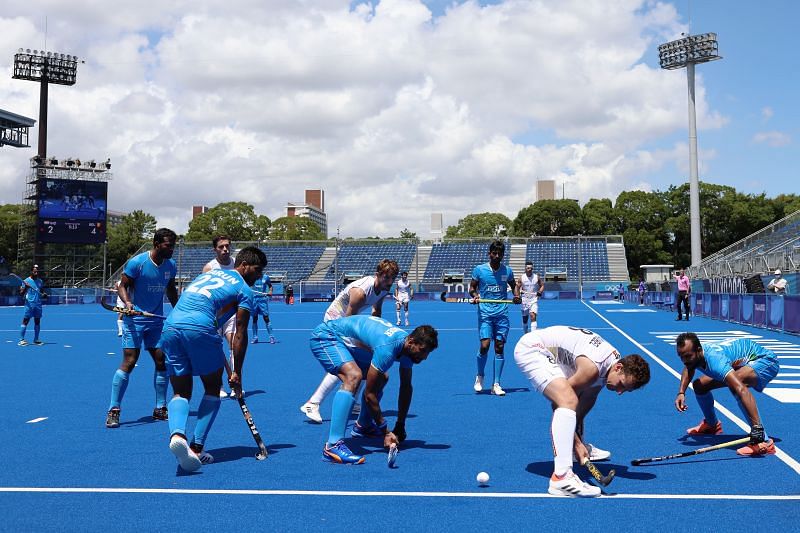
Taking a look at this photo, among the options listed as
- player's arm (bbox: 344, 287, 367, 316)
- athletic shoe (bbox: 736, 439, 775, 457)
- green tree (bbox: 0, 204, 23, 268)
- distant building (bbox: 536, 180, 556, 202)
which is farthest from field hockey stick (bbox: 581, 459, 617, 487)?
distant building (bbox: 536, 180, 556, 202)

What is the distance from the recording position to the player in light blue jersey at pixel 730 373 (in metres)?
6.25

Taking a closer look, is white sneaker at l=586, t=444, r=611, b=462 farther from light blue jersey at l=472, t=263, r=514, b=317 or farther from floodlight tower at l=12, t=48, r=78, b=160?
floodlight tower at l=12, t=48, r=78, b=160

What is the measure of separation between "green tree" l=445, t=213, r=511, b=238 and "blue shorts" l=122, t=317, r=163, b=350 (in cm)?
11044

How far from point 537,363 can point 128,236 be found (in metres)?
96.3

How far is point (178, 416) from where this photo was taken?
5.57 m

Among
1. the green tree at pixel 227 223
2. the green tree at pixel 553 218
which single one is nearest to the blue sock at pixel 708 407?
the green tree at pixel 553 218

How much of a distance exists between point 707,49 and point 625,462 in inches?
2488

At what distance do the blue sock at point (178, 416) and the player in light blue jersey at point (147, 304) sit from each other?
2194mm

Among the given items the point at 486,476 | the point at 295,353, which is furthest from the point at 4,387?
the point at 486,476

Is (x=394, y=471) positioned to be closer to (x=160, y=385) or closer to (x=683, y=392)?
(x=683, y=392)

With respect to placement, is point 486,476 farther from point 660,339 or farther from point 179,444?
point 660,339

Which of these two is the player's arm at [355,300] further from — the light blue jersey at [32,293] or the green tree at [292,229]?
the green tree at [292,229]

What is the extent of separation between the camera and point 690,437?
6883 mm

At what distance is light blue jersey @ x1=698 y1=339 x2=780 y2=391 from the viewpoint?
6.54 m
